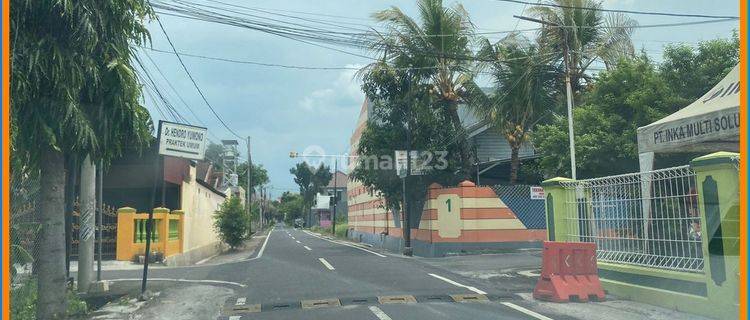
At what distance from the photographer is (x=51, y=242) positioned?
754cm

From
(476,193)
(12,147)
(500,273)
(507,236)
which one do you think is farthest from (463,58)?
(12,147)

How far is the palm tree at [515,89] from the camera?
20234 mm

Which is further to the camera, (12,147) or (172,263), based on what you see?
(172,263)

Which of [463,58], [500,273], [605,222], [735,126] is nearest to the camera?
[735,126]

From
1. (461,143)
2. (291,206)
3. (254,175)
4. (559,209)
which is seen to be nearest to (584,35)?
(461,143)

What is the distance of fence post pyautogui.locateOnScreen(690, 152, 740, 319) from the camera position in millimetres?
7305

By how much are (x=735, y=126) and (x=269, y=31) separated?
34.4 feet

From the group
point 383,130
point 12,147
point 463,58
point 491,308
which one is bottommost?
point 491,308

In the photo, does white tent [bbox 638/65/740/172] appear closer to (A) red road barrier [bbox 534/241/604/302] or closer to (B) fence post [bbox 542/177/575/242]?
(B) fence post [bbox 542/177/575/242]

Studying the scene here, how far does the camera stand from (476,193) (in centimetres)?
2000

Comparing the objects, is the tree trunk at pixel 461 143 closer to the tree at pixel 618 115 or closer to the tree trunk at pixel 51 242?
the tree at pixel 618 115

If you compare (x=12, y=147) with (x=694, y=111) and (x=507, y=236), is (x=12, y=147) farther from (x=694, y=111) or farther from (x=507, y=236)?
(x=507, y=236)

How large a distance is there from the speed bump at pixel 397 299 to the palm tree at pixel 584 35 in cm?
1176

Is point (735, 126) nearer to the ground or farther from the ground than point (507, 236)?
farther from the ground
